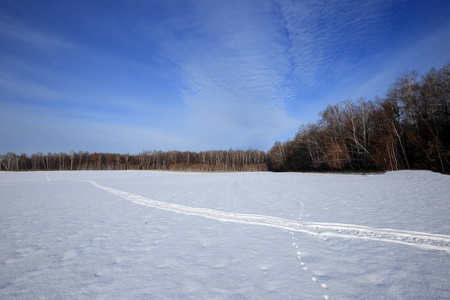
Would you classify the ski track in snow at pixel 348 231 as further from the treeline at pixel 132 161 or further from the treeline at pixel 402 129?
the treeline at pixel 132 161

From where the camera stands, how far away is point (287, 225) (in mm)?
5586

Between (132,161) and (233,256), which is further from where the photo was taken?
(132,161)

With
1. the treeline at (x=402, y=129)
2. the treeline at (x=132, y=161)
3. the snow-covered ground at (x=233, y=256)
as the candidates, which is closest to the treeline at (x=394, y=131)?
the treeline at (x=402, y=129)

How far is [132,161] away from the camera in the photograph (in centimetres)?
10181

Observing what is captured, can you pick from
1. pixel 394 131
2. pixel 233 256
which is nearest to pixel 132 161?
pixel 394 131

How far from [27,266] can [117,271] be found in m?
1.67

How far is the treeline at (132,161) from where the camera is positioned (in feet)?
263

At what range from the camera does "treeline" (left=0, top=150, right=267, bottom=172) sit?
80.1 metres

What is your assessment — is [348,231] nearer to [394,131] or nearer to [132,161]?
[394,131]

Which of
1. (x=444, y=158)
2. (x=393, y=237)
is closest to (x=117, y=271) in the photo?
(x=393, y=237)

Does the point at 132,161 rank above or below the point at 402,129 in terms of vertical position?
below

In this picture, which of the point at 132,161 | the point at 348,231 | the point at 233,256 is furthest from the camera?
the point at 132,161

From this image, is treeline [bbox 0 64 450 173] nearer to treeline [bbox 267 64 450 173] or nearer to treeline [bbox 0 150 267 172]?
treeline [bbox 267 64 450 173]

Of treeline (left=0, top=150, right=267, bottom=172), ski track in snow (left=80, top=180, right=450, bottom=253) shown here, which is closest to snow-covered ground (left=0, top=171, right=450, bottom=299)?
ski track in snow (left=80, top=180, right=450, bottom=253)
